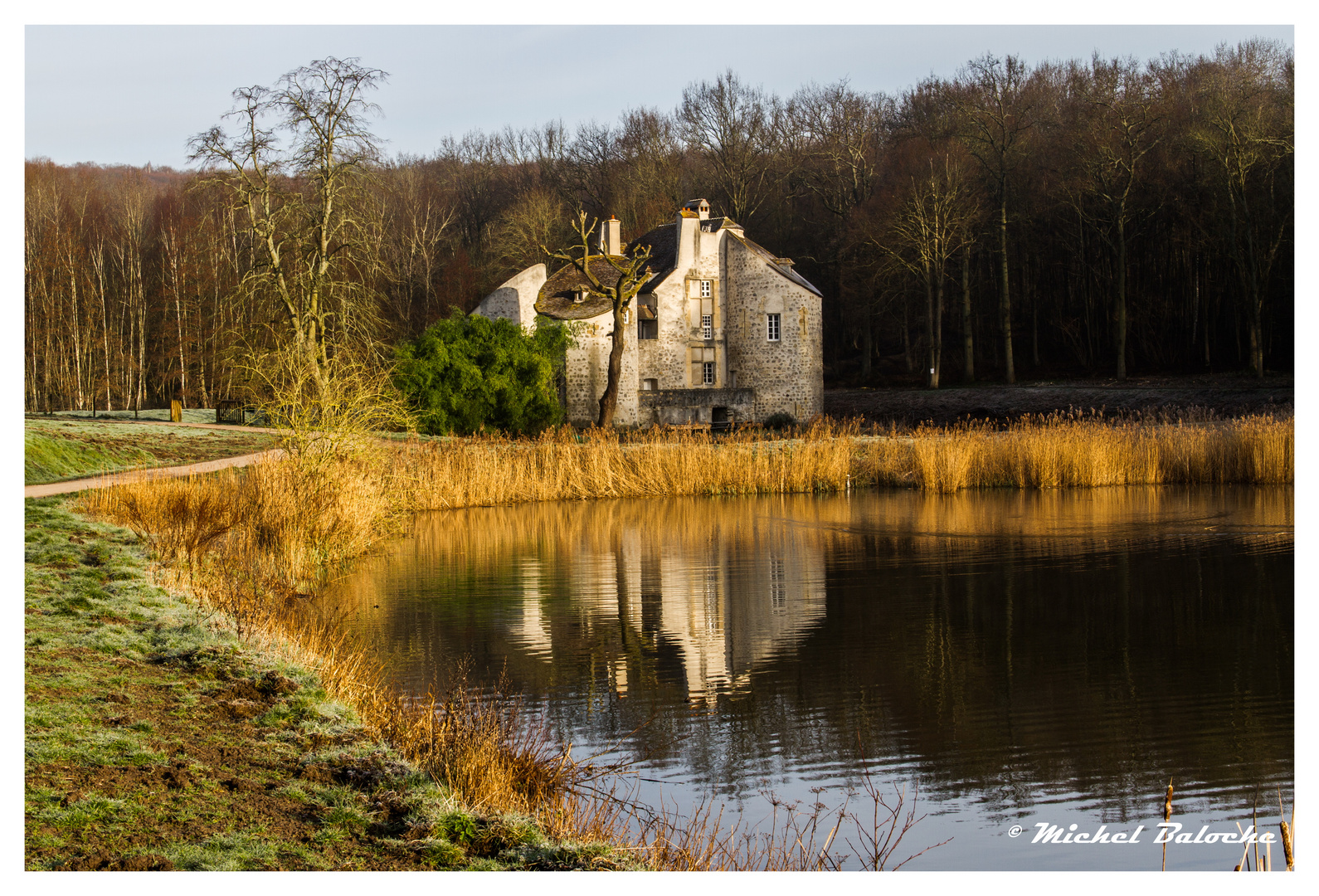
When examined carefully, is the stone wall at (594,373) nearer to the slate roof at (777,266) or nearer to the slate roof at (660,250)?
the slate roof at (660,250)

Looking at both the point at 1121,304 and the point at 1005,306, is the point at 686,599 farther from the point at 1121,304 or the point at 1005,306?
the point at 1005,306

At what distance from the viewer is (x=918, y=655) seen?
10461 mm

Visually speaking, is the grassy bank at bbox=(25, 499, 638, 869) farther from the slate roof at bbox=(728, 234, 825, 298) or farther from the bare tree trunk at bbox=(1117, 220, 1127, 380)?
the bare tree trunk at bbox=(1117, 220, 1127, 380)

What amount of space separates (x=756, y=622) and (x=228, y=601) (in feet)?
17.4

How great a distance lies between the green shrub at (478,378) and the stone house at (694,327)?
616 cm

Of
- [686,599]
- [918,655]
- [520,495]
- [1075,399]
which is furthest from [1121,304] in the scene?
[918,655]

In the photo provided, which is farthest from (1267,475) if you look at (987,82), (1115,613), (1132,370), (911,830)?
(987,82)

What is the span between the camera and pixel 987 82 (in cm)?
4953

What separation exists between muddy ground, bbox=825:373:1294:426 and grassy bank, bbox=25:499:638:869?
1040 inches

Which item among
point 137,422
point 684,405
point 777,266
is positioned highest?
point 777,266

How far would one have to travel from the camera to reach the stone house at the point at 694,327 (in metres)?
42.5

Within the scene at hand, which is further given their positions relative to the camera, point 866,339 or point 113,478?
point 866,339

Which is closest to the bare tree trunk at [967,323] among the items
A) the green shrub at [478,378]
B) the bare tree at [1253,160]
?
the bare tree at [1253,160]

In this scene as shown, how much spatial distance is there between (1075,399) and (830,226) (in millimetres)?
18327
